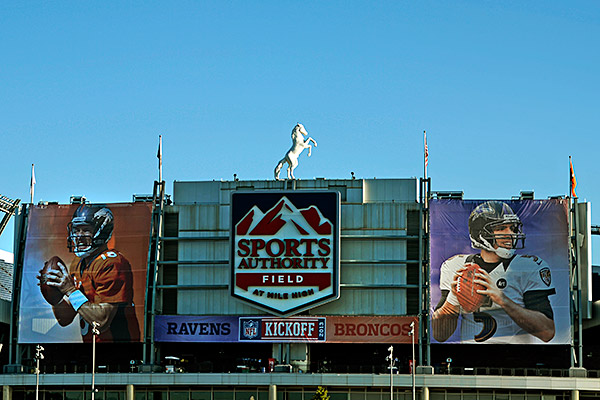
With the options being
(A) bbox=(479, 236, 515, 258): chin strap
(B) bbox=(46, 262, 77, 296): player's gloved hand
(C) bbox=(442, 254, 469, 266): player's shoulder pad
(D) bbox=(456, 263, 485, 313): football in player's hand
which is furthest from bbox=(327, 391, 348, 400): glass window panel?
(B) bbox=(46, 262, 77, 296): player's gloved hand

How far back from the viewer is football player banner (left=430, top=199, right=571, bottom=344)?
11588cm

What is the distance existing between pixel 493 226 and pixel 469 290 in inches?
273

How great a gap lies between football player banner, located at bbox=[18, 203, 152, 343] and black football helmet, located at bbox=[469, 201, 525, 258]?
33576mm

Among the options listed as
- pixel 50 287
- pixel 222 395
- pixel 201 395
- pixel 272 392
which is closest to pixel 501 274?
pixel 272 392

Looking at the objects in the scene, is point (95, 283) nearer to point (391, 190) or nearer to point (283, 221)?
point (283, 221)

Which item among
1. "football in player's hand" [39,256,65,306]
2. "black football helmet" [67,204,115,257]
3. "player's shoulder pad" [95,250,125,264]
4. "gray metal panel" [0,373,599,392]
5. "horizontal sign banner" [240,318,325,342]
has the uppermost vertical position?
"black football helmet" [67,204,115,257]

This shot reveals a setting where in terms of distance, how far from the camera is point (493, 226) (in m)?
118

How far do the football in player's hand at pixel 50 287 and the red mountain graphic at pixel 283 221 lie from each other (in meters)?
19.6

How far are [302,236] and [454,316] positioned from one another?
17.2m

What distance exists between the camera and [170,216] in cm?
12338

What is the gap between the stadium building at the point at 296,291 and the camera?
116 meters

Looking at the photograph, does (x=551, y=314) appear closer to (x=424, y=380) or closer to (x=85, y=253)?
(x=424, y=380)

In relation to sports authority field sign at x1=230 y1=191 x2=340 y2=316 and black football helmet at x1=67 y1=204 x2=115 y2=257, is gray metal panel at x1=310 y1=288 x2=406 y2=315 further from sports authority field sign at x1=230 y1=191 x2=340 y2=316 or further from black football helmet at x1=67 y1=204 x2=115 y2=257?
black football helmet at x1=67 y1=204 x2=115 y2=257

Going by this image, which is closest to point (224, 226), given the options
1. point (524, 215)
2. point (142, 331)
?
point (142, 331)
